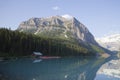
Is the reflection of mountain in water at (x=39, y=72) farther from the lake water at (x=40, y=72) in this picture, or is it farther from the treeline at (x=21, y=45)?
the treeline at (x=21, y=45)

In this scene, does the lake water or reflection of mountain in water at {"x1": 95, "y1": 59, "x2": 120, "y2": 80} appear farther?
reflection of mountain in water at {"x1": 95, "y1": 59, "x2": 120, "y2": 80}

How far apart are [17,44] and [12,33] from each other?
636 centimetres

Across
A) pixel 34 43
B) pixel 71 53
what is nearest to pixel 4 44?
pixel 34 43

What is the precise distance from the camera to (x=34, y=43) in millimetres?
134500

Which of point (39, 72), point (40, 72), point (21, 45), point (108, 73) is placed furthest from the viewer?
point (21, 45)

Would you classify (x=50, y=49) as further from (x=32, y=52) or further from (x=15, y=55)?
(x=15, y=55)

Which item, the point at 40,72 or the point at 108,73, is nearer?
the point at 40,72

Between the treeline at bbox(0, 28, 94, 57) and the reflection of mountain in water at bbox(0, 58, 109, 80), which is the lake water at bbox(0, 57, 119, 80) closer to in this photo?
the reflection of mountain in water at bbox(0, 58, 109, 80)

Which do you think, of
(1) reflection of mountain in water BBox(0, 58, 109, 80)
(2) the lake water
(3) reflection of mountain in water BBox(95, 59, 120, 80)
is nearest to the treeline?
(2) the lake water

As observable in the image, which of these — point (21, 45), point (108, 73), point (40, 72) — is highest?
point (21, 45)

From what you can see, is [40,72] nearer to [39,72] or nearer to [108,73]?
[39,72]

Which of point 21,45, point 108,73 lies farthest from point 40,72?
point 21,45

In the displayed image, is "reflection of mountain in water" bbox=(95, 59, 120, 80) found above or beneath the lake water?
beneath

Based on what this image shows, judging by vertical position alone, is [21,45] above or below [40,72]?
above
